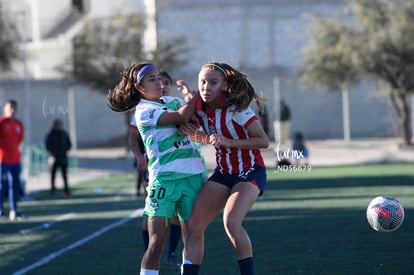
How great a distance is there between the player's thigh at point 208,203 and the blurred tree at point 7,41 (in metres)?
25.0

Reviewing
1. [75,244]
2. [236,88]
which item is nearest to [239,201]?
[236,88]

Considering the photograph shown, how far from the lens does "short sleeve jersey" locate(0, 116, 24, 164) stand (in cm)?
1548

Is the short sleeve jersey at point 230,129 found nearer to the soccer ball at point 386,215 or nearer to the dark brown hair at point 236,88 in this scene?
the dark brown hair at point 236,88

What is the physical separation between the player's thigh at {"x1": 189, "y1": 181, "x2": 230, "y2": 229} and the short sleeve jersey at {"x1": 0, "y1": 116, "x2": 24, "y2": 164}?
8.92 meters

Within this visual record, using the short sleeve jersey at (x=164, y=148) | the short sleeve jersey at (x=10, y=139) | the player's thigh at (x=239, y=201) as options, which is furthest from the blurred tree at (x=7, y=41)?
the player's thigh at (x=239, y=201)

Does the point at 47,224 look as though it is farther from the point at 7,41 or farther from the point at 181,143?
the point at 7,41

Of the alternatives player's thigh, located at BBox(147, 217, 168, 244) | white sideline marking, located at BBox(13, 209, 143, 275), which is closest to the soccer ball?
player's thigh, located at BBox(147, 217, 168, 244)

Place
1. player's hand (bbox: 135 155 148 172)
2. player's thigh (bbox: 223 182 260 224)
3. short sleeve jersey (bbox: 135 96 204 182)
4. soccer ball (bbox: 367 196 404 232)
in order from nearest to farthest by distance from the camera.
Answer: player's thigh (bbox: 223 182 260 224)
short sleeve jersey (bbox: 135 96 204 182)
soccer ball (bbox: 367 196 404 232)
player's hand (bbox: 135 155 148 172)

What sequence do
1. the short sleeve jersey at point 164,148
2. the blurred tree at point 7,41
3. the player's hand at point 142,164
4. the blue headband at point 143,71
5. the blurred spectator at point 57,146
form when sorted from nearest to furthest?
the short sleeve jersey at point 164,148 → the blue headband at point 143,71 → the player's hand at point 142,164 → the blurred spectator at point 57,146 → the blurred tree at point 7,41

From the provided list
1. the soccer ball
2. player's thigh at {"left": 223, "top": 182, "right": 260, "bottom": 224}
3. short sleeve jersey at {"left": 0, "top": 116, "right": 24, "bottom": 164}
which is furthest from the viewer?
short sleeve jersey at {"left": 0, "top": 116, "right": 24, "bottom": 164}

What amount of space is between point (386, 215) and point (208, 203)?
2074 mm

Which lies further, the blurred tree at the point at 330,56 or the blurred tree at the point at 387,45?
the blurred tree at the point at 330,56

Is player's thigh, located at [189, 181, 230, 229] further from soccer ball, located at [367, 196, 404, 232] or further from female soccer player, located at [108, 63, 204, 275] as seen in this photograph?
soccer ball, located at [367, 196, 404, 232]

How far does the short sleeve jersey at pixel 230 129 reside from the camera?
7.23 metres
